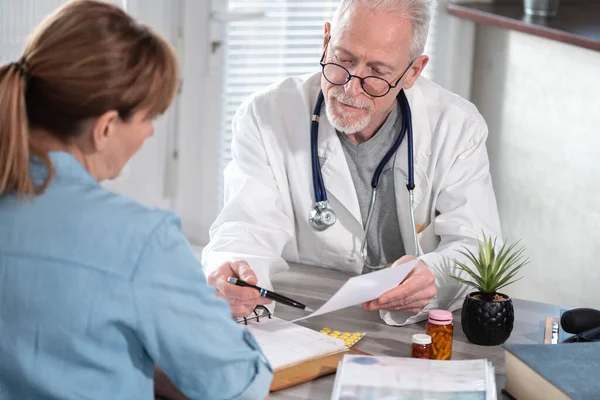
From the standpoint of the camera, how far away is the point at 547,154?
10.0ft

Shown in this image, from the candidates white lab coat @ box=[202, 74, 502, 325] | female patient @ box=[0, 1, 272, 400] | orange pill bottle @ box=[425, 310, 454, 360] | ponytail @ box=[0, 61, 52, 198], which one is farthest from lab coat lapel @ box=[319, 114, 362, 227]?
ponytail @ box=[0, 61, 52, 198]

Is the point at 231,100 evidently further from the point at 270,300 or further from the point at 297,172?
the point at 270,300

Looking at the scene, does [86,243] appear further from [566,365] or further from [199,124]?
[199,124]

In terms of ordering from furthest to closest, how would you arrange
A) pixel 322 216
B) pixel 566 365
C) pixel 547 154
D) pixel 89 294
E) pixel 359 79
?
pixel 547 154
pixel 322 216
pixel 359 79
pixel 566 365
pixel 89 294

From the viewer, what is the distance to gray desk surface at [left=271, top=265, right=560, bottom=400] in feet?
4.87

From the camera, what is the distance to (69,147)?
1.24 m

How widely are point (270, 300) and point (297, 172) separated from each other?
0.55 metres

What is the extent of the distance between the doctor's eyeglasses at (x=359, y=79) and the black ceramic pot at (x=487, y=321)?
61 cm

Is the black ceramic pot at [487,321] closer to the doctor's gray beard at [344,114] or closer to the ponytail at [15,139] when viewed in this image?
the doctor's gray beard at [344,114]

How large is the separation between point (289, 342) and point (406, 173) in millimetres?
731

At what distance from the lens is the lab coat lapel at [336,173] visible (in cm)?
217

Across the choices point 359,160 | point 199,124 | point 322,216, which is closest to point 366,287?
point 322,216

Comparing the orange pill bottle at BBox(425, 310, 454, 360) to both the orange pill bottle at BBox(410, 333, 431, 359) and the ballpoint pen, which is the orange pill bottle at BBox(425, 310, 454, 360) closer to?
the orange pill bottle at BBox(410, 333, 431, 359)

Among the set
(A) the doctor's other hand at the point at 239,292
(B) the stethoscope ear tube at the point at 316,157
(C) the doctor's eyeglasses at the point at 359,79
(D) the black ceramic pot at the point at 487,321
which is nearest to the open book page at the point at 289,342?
(A) the doctor's other hand at the point at 239,292
